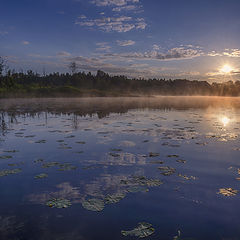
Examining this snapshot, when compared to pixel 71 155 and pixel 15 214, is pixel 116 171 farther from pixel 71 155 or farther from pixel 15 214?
pixel 15 214

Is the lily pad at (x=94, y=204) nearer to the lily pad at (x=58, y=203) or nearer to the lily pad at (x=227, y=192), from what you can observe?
the lily pad at (x=58, y=203)

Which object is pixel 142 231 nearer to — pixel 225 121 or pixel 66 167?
pixel 66 167

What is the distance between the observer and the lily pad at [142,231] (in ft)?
17.3

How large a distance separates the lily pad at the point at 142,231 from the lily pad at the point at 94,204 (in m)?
1.31

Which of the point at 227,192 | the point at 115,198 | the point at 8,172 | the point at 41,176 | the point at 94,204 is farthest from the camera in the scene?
the point at 8,172

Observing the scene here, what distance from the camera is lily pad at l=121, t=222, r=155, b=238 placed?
526 centimetres

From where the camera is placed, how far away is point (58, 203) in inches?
265

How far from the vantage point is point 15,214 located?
20.0 feet

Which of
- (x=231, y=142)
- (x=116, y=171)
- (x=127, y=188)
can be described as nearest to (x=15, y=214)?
(x=127, y=188)

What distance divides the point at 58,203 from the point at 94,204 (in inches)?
44.2

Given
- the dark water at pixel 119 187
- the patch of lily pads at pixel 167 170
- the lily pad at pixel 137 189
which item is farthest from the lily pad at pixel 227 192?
the lily pad at pixel 137 189

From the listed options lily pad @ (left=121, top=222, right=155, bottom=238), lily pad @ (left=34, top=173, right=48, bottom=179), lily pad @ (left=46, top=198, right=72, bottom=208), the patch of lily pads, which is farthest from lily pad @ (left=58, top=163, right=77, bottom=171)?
lily pad @ (left=121, top=222, right=155, bottom=238)

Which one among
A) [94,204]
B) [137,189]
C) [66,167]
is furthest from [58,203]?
[66,167]

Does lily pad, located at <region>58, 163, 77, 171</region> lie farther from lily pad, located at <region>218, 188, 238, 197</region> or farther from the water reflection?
the water reflection
